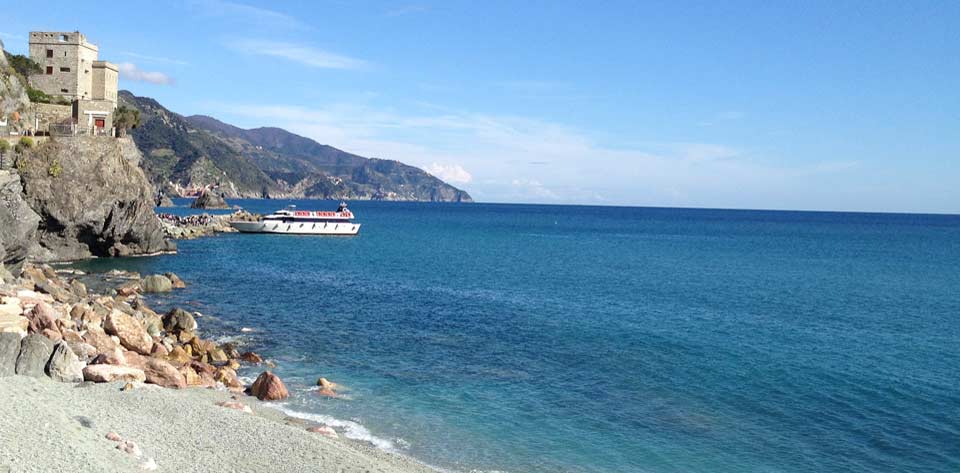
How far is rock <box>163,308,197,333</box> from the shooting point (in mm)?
30328

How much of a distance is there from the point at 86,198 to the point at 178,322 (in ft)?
92.6

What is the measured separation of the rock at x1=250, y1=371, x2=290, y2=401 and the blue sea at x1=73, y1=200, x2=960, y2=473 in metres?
0.74

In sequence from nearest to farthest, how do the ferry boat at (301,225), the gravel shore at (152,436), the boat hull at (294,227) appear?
the gravel shore at (152,436) → the boat hull at (294,227) → the ferry boat at (301,225)

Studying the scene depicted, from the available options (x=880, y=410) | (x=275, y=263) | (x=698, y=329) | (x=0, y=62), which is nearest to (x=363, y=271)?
(x=275, y=263)

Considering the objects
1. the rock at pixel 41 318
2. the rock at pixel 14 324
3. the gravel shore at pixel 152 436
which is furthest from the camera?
the rock at pixel 41 318

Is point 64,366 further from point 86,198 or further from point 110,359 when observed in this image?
point 86,198

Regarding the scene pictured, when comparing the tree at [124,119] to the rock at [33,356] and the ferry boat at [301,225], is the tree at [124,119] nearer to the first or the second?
the ferry boat at [301,225]

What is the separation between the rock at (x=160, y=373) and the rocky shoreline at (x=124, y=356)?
30 mm

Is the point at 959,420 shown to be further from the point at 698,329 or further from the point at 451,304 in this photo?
the point at 451,304

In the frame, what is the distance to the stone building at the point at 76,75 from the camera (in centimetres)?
6025

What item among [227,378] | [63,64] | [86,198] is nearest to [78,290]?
[86,198]

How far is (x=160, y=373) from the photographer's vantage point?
22094 mm

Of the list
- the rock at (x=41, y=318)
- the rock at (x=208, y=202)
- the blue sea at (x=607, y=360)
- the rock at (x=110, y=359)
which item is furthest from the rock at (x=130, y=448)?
the rock at (x=208, y=202)

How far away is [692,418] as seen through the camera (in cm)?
2164
